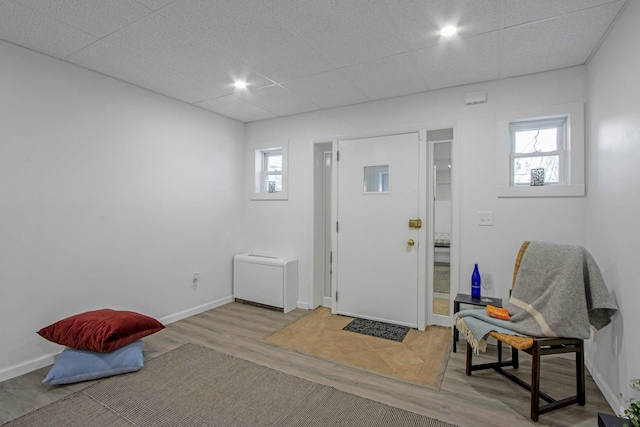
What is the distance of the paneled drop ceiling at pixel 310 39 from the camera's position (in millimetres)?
1921

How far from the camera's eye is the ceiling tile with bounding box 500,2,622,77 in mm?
1996

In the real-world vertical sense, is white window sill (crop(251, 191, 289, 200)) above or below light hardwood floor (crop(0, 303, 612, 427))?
above

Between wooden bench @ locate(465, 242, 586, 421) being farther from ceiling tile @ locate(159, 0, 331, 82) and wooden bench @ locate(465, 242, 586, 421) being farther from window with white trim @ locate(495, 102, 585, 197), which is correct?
ceiling tile @ locate(159, 0, 331, 82)

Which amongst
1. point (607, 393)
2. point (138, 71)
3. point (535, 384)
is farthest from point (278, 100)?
point (607, 393)

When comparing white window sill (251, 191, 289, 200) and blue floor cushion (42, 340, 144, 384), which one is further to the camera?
white window sill (251, 191, 289, 200)

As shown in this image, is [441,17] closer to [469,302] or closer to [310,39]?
[310,39]

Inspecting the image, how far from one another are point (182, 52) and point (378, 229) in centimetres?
249

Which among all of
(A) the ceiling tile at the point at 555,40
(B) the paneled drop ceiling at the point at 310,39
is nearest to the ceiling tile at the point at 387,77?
(B) the paneled drop ceiling at the point at 310,39

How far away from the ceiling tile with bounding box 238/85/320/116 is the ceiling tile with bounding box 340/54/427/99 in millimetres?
727

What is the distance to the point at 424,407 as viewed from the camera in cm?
201

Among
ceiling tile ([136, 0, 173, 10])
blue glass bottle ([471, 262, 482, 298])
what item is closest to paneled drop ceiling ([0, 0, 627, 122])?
ceiling tile ([136, 0, 173, 10])

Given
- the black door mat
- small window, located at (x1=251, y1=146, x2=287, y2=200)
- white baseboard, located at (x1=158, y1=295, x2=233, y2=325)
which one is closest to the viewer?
the black door mat

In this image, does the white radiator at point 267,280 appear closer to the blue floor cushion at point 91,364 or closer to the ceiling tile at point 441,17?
the blue floor cushion at point 91,364

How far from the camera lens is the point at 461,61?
2600 mm
